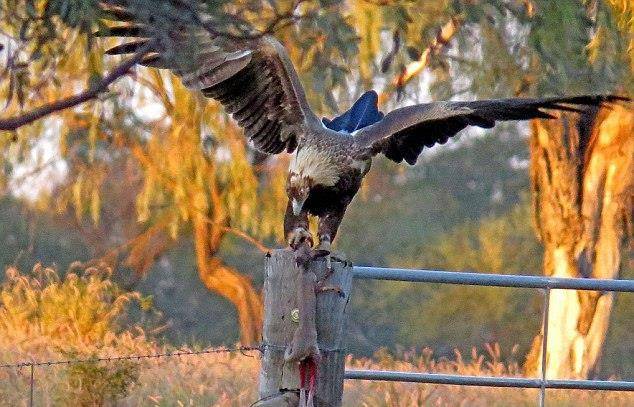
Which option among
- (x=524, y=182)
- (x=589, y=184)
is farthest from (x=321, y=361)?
(x=524, y=182)

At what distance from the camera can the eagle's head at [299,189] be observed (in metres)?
6.34

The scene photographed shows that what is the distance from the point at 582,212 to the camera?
494 inches

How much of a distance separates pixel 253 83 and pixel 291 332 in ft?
9.53

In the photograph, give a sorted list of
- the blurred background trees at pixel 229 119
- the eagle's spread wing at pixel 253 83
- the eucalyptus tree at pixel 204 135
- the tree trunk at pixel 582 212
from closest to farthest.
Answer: the eagle's spread wing at pixel 253 83, the blurred background trees at pixel 229 119, the eucalyptus tree at pixel 204 135, the tree trunk at pixel 582 212

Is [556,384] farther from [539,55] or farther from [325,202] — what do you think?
[539,55]

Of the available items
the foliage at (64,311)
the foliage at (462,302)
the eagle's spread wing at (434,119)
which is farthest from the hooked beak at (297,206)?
the foliage at (462,302)

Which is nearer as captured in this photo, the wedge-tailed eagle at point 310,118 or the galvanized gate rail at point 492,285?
the galvanized gate rail at point 492,285

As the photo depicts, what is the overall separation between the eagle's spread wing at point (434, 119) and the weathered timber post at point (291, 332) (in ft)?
6.96

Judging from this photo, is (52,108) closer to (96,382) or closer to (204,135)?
(96,382)

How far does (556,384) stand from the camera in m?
6.11

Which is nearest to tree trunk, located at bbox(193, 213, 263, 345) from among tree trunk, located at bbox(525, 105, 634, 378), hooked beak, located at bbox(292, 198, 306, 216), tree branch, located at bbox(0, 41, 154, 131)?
tree trunk, located at bbox(525, 105, 634, 378)

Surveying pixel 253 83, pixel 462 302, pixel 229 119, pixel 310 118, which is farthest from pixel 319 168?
pixel 462 302

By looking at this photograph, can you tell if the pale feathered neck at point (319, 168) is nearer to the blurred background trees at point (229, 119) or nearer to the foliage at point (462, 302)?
the blurred background trees at point (229, 119)

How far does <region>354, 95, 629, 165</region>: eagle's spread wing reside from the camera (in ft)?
21.7
